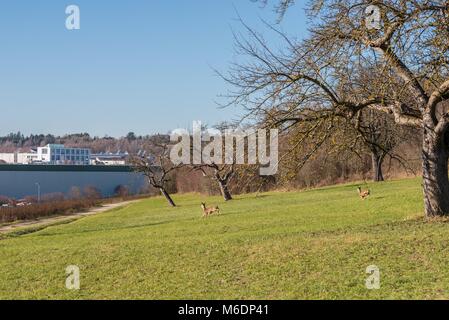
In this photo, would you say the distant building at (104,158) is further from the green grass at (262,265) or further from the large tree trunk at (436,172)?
the large tree trunk at (436,172)

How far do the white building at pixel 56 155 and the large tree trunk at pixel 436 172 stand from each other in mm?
146124

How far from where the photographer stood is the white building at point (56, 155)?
154750mm

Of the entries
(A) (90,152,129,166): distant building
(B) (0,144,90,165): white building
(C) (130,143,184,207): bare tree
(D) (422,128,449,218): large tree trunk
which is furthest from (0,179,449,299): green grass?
(B) (0,144,90,165): white building

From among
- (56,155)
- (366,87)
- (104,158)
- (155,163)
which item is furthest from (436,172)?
(56,155)

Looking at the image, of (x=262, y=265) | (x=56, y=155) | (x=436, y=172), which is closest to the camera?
(x=262, y=265)

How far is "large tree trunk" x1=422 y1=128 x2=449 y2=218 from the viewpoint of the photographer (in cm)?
1291

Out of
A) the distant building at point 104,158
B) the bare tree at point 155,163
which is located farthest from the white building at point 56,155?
the bare tree at point 155,163

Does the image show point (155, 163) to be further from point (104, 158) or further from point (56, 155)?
point (56, 155)

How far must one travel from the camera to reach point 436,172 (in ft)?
42.8

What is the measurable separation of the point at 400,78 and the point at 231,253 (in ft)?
21.2

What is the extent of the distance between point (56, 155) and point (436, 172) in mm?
155132

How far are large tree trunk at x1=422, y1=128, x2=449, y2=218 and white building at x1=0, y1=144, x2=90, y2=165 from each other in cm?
14612

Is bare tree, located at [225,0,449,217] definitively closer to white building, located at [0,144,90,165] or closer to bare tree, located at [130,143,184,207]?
bare tree, located at [130,143,184,207]
